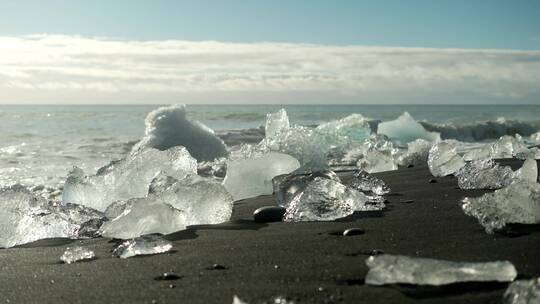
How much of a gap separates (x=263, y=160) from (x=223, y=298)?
9.47ft

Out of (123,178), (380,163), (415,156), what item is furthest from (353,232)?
(415,156)

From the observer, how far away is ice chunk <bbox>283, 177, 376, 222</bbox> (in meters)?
3.02

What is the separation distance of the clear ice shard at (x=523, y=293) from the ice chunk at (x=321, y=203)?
5.08 feet

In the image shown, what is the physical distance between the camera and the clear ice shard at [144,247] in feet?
8.10

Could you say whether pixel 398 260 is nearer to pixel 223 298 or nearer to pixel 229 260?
pixel 223 298

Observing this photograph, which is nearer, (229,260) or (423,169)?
(229,260)

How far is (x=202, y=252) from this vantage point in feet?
8.01

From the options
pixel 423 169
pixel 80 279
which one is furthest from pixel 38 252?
pixel 423 169

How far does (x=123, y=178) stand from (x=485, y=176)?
8.30ft

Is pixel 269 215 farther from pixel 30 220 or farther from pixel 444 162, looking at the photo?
pixel 444 162

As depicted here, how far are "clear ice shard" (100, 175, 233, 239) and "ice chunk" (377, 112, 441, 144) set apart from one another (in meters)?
10.3

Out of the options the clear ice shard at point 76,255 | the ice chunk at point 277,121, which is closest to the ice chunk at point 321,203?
the clear ice shard at point 76,255

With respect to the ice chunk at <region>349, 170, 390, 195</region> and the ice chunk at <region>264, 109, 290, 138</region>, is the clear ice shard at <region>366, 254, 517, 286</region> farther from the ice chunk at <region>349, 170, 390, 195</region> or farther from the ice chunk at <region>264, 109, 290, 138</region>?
the ice chunk at <region>264, 109, 290, 138</region>

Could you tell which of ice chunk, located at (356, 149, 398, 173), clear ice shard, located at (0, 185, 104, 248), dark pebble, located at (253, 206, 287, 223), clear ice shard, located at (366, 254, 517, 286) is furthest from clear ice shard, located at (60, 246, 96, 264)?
ice chunk, located at (356, 149, 398, 173)
